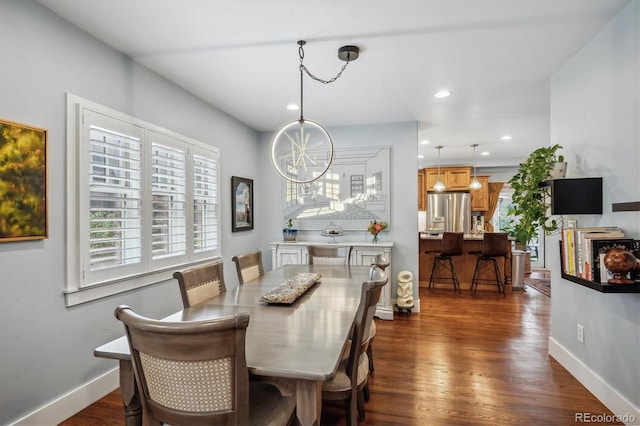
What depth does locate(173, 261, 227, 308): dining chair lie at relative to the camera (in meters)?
2.01

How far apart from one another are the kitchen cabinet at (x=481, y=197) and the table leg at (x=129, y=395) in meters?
7.74

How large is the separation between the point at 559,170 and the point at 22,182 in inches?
142

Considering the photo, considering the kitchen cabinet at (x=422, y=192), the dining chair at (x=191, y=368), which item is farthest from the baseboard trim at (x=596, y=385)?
the kitchen cabinet at (x=422, y=192)

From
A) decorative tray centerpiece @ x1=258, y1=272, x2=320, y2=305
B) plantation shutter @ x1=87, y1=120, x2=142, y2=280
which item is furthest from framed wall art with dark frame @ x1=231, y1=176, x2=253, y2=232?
decorative tray centerpiece @ x1=258, y1=272, x2=320, y2=305

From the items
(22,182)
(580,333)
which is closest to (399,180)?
(580,333)

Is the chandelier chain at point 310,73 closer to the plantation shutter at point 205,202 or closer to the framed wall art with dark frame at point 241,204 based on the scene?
Answer: the plantation shutter at point 205,202

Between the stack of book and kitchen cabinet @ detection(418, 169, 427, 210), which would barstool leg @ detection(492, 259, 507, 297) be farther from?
the stack of book

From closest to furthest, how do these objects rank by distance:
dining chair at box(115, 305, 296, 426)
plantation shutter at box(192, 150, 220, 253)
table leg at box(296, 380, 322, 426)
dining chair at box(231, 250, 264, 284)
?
dining chair at box(115, 305, 296, 426) < table leg at box(296, 380, 322, 426) < dining chair at box(231, 250, 264, 284) < plantation shutter at box(192, 150, 220, 253)

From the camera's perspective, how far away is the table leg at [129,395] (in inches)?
54.2

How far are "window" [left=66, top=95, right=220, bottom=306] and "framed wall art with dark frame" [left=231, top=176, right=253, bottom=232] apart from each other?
628 millimetres

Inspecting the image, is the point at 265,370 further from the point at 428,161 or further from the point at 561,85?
the point at 428,161

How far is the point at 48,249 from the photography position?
2.06 meters

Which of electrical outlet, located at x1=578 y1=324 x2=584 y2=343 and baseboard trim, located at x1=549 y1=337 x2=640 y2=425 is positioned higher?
electrical outlet, located at x1=578 y1=324 x2=584 y2=343

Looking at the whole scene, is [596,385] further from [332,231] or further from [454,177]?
[454,177]
